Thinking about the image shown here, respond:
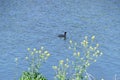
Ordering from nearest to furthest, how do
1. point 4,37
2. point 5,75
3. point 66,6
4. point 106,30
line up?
point 5,75, point 4,37, point 106,30, point 66,6

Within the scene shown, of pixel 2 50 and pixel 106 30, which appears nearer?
pixel 2 50

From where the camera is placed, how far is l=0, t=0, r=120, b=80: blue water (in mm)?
24625

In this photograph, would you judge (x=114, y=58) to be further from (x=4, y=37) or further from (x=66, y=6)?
(x=66, y=6)

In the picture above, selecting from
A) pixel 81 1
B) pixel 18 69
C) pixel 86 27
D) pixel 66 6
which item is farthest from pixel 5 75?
pixel 81 1

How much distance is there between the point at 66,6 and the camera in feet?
153

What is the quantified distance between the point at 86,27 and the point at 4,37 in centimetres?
945

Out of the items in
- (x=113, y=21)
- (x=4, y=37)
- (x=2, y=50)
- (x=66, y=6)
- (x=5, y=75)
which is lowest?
(x=5, y=75)

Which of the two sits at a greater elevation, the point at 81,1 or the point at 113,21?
the point at 81,1

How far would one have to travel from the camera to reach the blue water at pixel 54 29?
24625 mm

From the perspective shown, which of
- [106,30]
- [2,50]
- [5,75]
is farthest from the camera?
[106,30]

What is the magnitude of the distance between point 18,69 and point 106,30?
14361 mm

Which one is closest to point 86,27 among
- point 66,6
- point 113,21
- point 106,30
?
point 106,30

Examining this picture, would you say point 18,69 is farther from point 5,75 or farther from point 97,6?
point 97,6

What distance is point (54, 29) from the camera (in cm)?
3412
